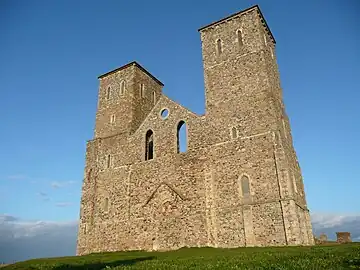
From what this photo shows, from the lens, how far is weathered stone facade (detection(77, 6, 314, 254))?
23.9m

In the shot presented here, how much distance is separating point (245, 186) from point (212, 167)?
3335 millimetres

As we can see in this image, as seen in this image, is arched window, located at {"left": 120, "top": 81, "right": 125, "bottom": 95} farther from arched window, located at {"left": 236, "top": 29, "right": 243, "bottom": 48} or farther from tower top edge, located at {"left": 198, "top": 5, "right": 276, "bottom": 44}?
arched window, located at {"left": 236, "top": 29, "right": 243, "bottom": 48}

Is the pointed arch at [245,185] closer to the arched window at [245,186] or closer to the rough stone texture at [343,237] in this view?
the arched window at [245,186]

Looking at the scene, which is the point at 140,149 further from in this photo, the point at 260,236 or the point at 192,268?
the point at 192,268

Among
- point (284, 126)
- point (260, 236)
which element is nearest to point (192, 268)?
point (260, 236)

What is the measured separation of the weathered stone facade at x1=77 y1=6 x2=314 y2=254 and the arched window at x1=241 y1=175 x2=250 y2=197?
111 millimetres

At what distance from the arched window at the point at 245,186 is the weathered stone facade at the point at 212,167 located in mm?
111

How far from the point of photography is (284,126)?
28.1 metres

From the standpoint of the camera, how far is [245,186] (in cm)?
2481

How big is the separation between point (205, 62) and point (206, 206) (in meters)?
14.2

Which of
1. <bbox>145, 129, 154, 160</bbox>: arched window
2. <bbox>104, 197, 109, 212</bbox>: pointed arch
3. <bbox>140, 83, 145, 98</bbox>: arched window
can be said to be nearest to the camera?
<bbox>104, 197, 109, 212</bbox>: pointed arch

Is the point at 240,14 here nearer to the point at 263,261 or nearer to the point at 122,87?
the point at 122,87

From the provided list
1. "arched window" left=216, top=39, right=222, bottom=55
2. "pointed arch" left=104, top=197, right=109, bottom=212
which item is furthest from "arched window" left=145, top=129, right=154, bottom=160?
"arched window" left=216, top=39, right=222, bottom=55

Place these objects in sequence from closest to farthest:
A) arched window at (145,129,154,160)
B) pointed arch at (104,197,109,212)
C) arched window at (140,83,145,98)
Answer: pointed arch at (104,197,109,212), arched window at (145,129,154,160), arched window at (140,83,145,98)
